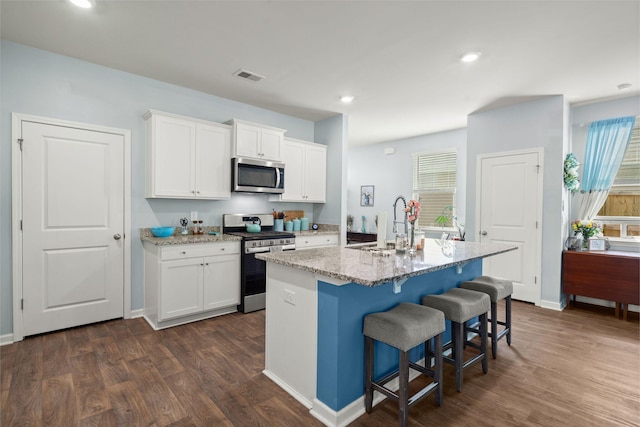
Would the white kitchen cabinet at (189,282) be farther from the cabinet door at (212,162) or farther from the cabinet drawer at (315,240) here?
the cabinet drawer at (315,240)

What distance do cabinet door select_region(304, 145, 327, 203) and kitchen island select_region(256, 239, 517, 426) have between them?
2598 millimetres

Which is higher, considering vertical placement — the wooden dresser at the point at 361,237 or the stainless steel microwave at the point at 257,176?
the stainless steel microwave at the point at 257,176

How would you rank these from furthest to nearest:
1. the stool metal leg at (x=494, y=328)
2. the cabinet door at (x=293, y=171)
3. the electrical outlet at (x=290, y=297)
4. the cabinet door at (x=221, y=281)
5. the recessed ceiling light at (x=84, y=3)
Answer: the cabinet door at (x=293, y=171) < the cabinet door at (x=221, y=281) < the stool metal leg at (x=494, y=328) < the recessed ceiling light at (x=84, y=3) < the electrical outlet at (x=290, y=297)

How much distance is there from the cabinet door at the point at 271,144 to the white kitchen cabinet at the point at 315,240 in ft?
3.83

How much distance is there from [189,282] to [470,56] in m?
3.61

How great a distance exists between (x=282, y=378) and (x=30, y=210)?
2.80 metres

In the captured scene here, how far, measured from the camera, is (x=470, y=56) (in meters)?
2.98

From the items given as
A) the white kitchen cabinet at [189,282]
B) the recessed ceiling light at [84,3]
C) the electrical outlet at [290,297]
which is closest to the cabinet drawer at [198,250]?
the white kitchen cabinet at [189,282]

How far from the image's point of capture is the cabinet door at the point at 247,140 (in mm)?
3988

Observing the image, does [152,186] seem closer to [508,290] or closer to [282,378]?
[282,378]

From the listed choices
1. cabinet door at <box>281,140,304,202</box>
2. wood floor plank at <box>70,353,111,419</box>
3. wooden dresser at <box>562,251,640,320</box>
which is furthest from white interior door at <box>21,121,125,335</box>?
wooden dresser at <box>562,251,640,320</box>

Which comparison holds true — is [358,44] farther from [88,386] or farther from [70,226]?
[88,386]

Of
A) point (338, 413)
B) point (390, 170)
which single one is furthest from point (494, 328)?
point (390, 170)

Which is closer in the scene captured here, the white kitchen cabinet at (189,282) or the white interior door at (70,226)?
the white interior door at (70,226)
